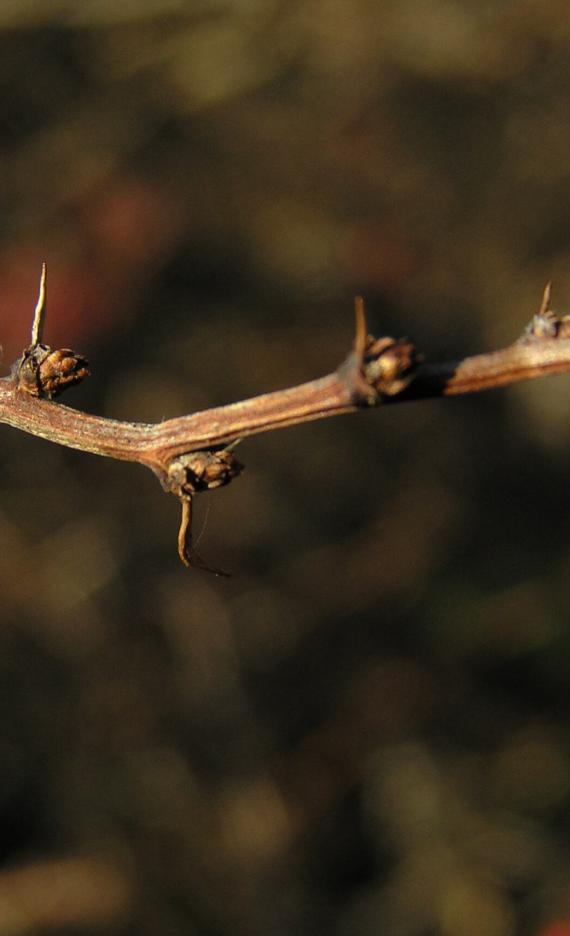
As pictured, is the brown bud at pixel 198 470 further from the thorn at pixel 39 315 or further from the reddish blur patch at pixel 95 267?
the reddish blur patch at pixel 95 267

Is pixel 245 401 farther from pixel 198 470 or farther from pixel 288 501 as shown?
pixel 288 501

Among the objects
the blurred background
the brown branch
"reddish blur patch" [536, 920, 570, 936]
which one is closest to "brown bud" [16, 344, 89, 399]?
the brown branch

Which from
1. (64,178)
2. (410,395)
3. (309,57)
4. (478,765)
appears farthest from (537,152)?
(410,395)

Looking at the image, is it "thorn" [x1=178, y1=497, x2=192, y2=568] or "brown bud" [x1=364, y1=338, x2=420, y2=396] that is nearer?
"brown bud" [x1=364, y1=338, x2=420, y2=396]

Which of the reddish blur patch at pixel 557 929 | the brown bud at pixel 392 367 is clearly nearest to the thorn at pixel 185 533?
the brown bud at pixel 392 367

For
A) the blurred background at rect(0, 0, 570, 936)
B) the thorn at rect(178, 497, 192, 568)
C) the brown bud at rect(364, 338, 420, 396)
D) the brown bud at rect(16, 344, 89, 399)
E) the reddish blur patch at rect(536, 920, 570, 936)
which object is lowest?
the reddish blur patch at rect(536, 920, 570, 936)

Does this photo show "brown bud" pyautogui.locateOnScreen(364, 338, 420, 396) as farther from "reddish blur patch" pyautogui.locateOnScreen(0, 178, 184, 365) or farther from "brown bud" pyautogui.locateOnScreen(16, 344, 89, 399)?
"reddish blur patch" pyautogui.locateOnScreen(0, 178, 184, 365)
